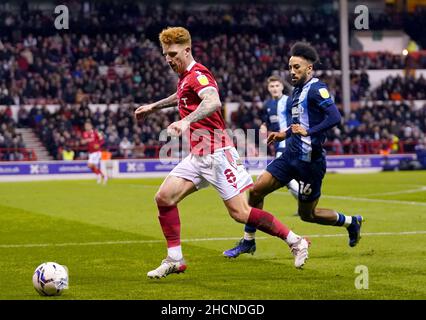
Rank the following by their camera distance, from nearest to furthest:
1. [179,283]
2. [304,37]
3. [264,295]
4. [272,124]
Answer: [264,295]
[179,283]
[272,124]
[304,37]

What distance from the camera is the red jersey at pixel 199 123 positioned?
386 inches

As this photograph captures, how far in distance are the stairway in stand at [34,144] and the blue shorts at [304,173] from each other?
32.4 metres

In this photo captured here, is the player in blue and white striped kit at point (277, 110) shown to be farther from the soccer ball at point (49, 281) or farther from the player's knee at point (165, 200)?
the soccer ball at point (49, 281)

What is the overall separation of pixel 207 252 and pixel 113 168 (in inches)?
1137

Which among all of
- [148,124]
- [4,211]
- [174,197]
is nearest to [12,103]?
[148,124]

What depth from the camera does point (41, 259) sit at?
11.9m

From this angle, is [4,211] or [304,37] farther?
[304,37]

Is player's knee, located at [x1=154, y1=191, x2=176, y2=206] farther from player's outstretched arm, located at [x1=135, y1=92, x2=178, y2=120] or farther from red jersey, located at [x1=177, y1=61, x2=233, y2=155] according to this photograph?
player's outstretched arm, located at [x1=135, y1=92, x2=178, y2=120]

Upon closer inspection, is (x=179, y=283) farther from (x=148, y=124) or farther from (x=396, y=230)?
(x=148, y=124)

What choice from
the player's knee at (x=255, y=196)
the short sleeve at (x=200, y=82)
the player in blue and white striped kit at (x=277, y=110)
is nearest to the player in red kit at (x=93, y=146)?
the player in blue and white striped kit at (x=277, y=110)

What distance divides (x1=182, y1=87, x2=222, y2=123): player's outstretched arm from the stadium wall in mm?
28418

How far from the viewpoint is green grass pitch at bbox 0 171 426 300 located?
898cm

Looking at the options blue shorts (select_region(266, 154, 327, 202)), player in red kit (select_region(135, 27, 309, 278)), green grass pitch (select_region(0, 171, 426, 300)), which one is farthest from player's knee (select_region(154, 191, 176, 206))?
blue shorts (select_region(266, 154, 327, 202))

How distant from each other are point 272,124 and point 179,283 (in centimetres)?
863
